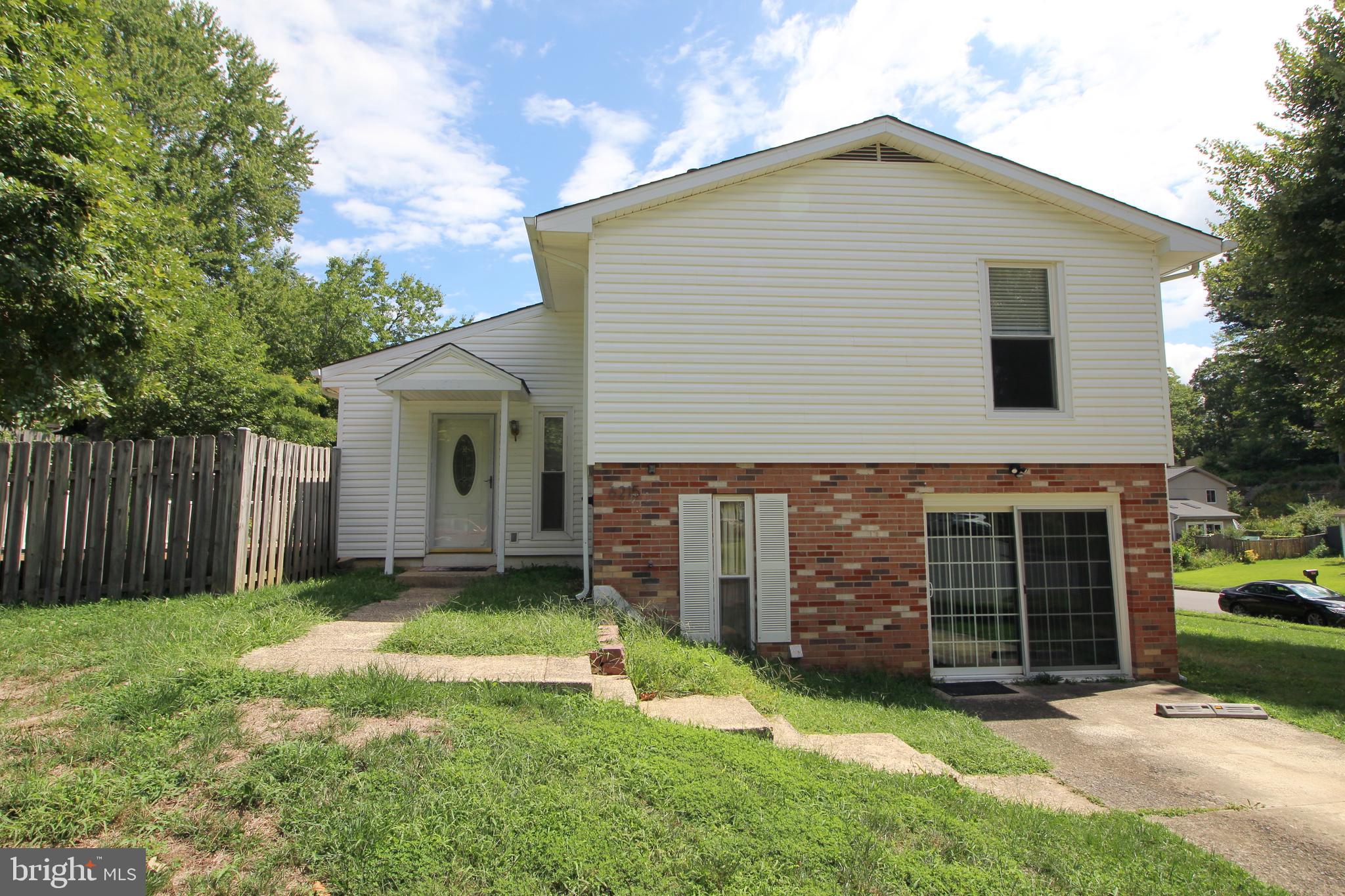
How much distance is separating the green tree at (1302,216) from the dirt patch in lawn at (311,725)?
12.2 meters

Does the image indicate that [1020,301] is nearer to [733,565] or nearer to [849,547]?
[849,547]

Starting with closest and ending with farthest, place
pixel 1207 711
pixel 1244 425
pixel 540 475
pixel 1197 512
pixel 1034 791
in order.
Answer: pixel 1034 791
pixel 1207 711
pixel 540 475
pixel 1197 512
pixel 1244 425

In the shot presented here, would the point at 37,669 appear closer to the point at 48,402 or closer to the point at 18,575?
→ the point at 18,575

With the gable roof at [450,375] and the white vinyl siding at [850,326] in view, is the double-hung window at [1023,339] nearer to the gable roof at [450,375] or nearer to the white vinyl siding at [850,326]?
the white vinyl siding at [850,326]

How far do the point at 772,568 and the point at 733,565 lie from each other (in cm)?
43

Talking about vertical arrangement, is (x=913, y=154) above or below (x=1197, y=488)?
above

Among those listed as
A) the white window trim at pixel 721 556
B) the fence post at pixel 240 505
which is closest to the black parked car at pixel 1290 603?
the white window trim at pixel 721 556

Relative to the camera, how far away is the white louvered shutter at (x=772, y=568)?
7867 mm

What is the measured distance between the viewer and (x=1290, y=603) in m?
19.6

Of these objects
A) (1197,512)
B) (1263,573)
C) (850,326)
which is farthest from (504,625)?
(1197,512)

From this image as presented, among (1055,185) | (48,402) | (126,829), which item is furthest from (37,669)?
(1055,185)

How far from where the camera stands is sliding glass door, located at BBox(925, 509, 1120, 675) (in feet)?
27.3

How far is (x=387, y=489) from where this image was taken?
10.7m

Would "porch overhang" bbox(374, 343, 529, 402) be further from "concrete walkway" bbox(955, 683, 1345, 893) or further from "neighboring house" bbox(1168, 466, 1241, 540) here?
"neighboring house" bbox(1168, 466, 1241, 540)
